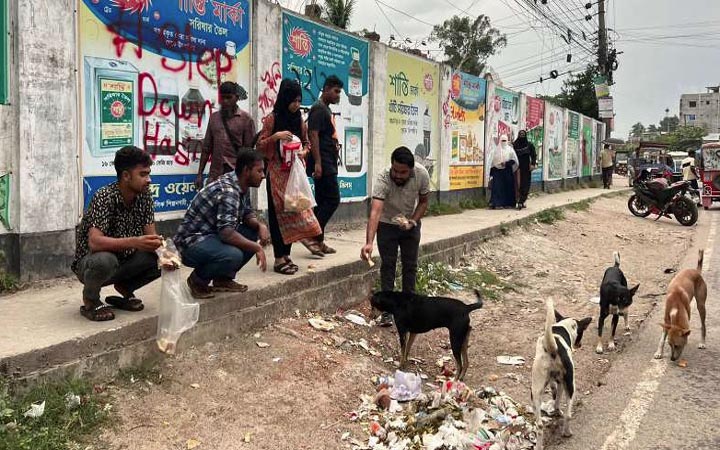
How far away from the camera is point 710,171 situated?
17.9m

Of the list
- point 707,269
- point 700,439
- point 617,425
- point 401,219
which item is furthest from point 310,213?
point 707,269

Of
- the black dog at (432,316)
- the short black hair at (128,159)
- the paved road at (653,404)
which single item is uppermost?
the short black hair at (128,159)

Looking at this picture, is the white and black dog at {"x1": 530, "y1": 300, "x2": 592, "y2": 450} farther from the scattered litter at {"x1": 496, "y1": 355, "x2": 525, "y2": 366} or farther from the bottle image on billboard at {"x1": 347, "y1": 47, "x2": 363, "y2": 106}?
the bottle image on billboard at {"x1": 347, "y1": 47, "x2": 363, "y2": 106}

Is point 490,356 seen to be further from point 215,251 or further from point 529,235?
point 529,235

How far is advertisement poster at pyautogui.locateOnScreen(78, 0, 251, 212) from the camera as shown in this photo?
17.8ft

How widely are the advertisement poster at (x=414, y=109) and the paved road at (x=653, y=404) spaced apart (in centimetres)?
572

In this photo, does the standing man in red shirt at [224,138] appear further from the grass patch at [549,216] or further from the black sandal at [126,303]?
the grass patch at [549,216]

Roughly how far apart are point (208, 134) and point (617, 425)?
435 centimetres

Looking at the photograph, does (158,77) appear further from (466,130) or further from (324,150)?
(466,130)

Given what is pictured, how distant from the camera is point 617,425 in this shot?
153 inches

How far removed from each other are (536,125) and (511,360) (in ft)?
49.8

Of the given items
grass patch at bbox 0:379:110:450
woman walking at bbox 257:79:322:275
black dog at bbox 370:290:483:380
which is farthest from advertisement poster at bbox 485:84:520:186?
grass patch at bbox 0:379:110:450

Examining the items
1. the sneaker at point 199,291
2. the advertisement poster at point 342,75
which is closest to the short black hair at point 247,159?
the sneaker at point 199,291

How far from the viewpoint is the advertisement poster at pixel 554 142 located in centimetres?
2050
